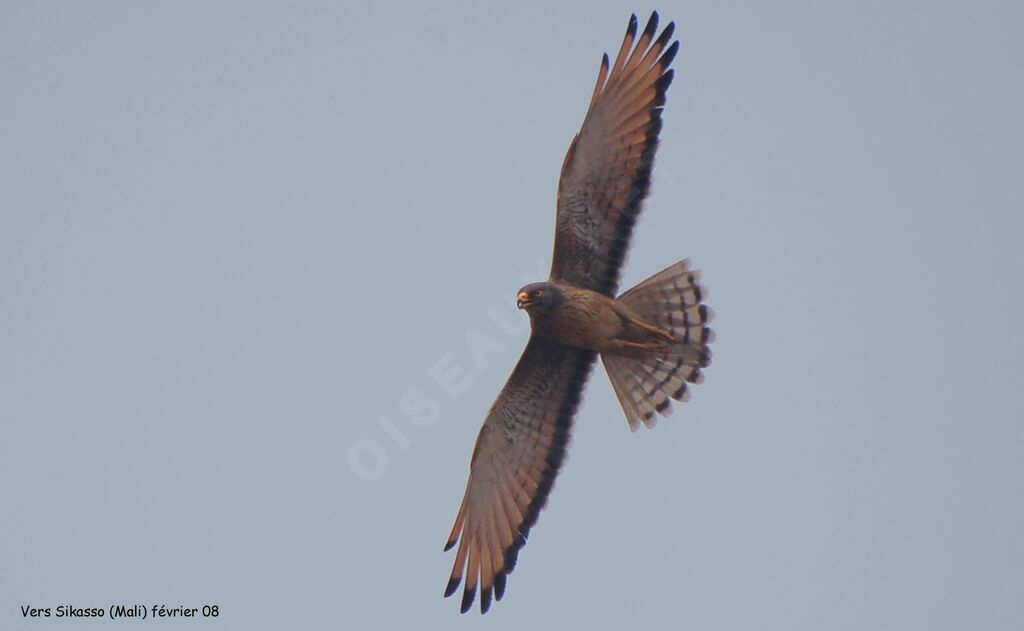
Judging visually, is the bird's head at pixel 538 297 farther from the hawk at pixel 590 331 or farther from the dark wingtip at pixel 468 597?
the dark wingtip at pixel 468 597

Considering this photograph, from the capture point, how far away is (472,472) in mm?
10938

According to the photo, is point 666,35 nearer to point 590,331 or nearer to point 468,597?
point 590,331

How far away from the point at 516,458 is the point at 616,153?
2564 millimetres

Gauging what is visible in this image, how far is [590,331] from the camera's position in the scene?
10281mm

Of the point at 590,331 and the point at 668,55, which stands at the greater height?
the point at 668,55

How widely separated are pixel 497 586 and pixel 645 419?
69.4 inches

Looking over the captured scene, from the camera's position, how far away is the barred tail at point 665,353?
1063 centimetres

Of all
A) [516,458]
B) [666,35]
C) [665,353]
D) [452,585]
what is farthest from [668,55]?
[452,585]

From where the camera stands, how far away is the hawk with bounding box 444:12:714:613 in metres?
10.2

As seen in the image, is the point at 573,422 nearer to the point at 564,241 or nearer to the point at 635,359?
the point at 635,359

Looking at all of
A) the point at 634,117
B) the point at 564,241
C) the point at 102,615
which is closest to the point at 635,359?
the point at 564,241

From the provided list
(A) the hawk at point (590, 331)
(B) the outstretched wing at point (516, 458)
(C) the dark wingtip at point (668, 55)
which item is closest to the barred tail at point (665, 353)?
Result: (A) the hawk at point (590, 331)

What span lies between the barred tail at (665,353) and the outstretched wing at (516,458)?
37cm

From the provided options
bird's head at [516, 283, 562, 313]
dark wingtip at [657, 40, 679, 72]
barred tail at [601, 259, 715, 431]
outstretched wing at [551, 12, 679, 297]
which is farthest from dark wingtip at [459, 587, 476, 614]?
dark wingtip at [657, 40, 679, 72]
